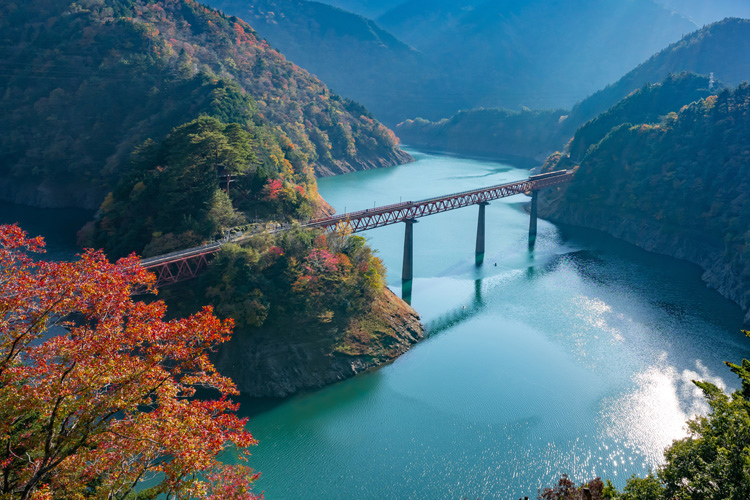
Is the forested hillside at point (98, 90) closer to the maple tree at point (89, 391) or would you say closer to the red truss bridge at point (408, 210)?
the red truss bridge at point (408, 210)

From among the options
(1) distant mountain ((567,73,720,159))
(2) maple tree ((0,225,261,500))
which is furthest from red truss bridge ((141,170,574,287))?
(2) maple tree ((0,225,261,500))

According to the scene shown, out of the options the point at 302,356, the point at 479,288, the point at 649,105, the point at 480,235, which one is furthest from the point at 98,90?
the point at 649,105

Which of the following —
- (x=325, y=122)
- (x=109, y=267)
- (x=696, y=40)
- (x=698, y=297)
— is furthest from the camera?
(x=696, y=40)

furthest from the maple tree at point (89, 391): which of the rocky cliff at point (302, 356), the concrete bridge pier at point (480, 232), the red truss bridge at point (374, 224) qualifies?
the concrete bridge pier at point (480, 232)

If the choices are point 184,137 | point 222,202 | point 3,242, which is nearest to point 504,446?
point 3,242

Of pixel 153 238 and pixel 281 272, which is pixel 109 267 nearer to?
pixel 281 272
